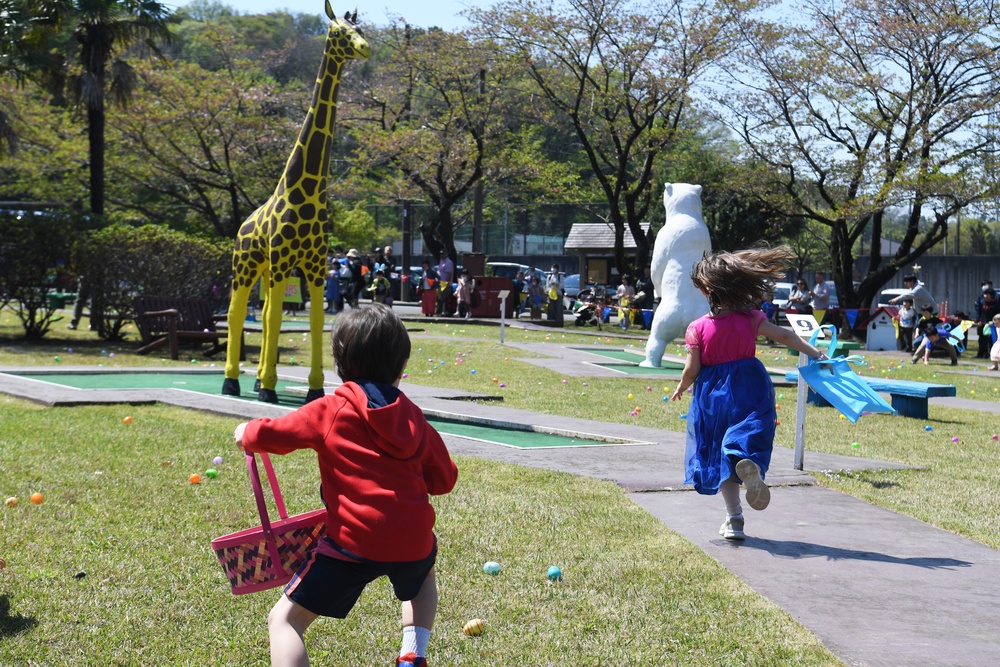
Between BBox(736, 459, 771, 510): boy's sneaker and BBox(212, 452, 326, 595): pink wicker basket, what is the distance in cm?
270

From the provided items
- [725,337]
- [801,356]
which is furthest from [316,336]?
[725,337]

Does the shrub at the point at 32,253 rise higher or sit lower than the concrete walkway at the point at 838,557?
higher

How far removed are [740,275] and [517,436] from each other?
433cm

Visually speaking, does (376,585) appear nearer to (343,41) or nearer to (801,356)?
(801,356)

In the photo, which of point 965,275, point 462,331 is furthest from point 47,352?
point 965,275

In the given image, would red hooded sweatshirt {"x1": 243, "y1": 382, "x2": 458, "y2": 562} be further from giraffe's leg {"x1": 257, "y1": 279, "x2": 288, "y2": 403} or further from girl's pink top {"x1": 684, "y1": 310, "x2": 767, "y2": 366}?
giraffe's leg {"x1": 257, "y1": 279, "x2": 288, "y2": 403}

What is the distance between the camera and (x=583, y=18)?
3241cm

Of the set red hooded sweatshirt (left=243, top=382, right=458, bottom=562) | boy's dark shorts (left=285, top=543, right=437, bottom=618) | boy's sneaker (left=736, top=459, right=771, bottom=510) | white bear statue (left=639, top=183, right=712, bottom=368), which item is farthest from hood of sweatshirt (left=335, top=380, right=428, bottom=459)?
white bear statue (left=639, top=183, right=712, bottom=368)

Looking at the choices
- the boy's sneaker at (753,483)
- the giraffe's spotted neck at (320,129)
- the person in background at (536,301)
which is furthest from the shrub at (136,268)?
the boy's sneaker at (753,483)

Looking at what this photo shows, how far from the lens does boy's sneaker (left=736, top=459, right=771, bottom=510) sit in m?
5.62

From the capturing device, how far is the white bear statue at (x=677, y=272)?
16.9m

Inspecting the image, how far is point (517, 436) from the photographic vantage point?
9.92 metres

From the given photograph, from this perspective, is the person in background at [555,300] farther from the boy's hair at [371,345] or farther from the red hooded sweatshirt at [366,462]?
the red hooded sweatshirt at [366,462]

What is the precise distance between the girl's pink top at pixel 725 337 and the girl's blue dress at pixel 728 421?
48mm
